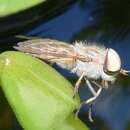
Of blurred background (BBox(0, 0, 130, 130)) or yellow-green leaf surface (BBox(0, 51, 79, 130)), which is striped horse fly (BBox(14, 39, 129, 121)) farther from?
yellow-green leaf surface (BBox(0, 51, 79, 130))

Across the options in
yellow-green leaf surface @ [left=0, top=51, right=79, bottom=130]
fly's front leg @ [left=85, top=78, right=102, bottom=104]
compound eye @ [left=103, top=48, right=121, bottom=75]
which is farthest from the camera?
fly's front leg @ [left=85, top=78, right=102, bottom=104]

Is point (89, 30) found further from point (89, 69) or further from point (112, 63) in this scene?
point (112, 63)

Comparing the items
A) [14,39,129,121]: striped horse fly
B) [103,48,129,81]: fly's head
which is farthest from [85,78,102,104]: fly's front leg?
[103,48,129,81]: fly's head

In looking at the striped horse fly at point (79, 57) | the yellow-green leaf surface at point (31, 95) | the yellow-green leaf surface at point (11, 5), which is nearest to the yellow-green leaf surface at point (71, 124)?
the yellow-green leaf surface at point (31, 95)

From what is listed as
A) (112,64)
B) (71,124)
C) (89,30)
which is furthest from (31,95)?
(89,30)

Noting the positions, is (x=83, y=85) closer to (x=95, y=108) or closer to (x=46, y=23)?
(x=95, y=108)

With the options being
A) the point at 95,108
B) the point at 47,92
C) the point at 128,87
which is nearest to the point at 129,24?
the point at 128,87

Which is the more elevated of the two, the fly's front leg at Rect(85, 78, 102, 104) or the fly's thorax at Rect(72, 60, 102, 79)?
the fly's thorax at Rect(72, 60, 102, 79)
